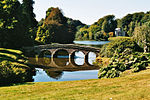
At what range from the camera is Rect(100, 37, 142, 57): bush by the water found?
40.4m

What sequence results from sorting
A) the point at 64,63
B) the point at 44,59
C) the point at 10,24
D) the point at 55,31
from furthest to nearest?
the point at 55,31 → the point at 44,59 → the point at 10,24 → the point at 64,63

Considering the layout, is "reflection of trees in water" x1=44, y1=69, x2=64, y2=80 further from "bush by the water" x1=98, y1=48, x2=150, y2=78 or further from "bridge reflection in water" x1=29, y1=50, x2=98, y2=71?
"bush by the water" x1=98, y1=48, x2=150, y2=78

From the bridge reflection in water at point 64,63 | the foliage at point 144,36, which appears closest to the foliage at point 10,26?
the bridge reflection in water at point 64,63

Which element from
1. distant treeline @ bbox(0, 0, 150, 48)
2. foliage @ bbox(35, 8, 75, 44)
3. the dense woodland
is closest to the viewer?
the dense woodland

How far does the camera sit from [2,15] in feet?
165

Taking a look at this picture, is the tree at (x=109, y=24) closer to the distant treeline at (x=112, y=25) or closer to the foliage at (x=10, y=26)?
the distant treeline at (x=112, y=25)

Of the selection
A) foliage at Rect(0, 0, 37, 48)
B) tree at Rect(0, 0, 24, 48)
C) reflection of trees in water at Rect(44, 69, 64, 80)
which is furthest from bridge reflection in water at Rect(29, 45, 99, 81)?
tree at Rect(0, 0, 24, 48)

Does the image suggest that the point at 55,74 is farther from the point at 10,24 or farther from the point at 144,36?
the point at 10,24

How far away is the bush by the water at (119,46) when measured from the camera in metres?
Result: 40.4

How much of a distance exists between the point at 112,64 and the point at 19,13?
123 feet

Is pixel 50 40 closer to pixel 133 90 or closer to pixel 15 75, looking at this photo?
pixel 15 75

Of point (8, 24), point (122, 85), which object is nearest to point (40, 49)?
point (8, 24)

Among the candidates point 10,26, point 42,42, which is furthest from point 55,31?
point 10,26

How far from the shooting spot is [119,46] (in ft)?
137
